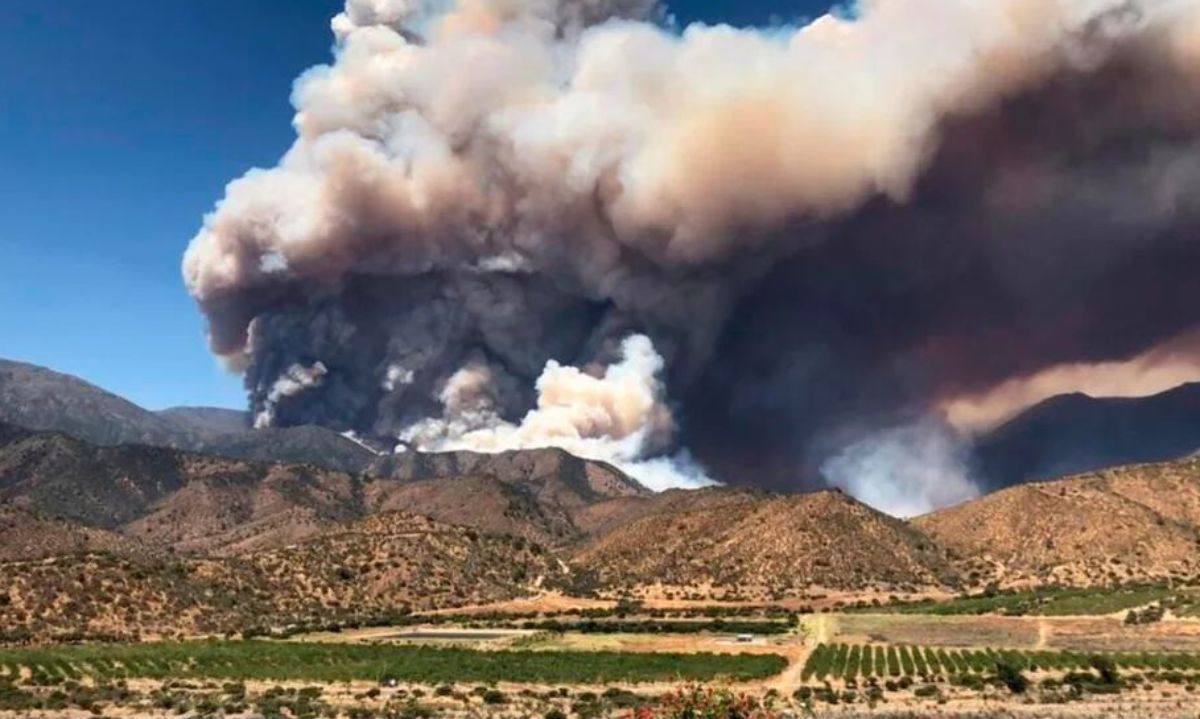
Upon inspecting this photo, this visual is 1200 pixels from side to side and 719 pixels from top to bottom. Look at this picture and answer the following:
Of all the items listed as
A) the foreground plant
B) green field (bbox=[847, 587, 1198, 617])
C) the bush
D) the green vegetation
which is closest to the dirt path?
green field (bbox=[847, 587, 1198, 617])

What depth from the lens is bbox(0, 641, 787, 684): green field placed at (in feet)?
228

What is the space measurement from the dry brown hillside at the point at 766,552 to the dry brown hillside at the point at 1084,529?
7891mm

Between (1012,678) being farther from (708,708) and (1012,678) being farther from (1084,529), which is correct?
(1084,529)

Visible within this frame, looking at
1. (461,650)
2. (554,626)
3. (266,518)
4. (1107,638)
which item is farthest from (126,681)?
(266,518)

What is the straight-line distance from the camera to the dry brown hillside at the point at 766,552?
132500mm

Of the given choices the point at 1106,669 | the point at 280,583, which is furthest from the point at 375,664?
the point at 1106,669

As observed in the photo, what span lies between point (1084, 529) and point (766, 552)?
43072mm

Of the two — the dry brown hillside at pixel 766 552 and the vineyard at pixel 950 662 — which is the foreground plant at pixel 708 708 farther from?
the dry brown hillside at pixel 766 552

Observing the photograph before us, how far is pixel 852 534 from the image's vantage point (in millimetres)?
145000

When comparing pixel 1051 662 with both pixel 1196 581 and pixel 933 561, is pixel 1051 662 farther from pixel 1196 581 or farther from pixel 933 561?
pixel 933 561

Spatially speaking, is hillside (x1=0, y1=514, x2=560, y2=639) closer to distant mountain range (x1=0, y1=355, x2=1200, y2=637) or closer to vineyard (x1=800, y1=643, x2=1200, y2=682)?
distant mountain range (x1=0, y1=355, x2=1200, y2=637)

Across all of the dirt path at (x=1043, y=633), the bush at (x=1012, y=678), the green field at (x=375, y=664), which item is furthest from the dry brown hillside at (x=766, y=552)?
the bush at (x=1012, y=678)

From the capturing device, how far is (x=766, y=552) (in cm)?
14088

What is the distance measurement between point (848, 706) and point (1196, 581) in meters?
82.8
